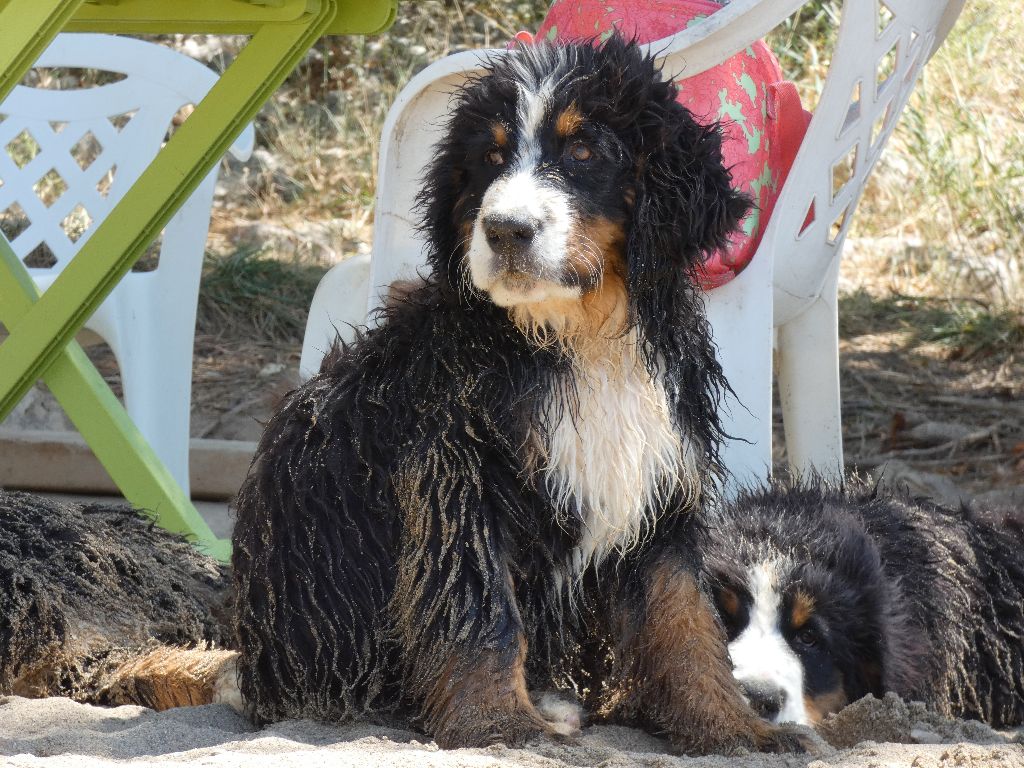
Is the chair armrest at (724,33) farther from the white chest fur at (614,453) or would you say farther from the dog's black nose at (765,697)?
the dog's black nose at (765,697)

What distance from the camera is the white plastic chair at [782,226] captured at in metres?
3.77

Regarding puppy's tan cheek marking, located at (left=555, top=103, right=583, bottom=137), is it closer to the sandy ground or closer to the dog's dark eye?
the sandy ground

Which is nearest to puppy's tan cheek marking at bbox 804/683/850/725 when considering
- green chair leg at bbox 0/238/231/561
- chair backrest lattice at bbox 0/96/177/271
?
green chair leg at bbox 0/238/231/561

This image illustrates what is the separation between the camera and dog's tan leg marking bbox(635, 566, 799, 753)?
2846 millimetres

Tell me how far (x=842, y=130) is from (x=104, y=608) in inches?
97.3

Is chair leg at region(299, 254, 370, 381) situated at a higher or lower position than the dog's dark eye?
higher

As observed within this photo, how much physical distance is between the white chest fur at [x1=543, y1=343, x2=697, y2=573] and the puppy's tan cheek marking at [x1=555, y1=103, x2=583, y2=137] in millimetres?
472

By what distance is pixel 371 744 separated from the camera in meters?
2.67

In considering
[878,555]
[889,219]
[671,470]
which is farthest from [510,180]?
[889,219]

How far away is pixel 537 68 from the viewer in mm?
2855

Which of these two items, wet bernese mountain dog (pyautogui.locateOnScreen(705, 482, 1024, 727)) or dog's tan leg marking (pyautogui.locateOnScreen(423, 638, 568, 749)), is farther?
wet bernese mountain dog (pyautogui.locateOnScreen(705, 482, 1024, 727))

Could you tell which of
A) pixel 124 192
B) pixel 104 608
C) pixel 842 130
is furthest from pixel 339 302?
pixel 842 130

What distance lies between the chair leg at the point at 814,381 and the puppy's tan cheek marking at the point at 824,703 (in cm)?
123

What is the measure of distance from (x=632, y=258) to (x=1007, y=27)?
25.9 ft
